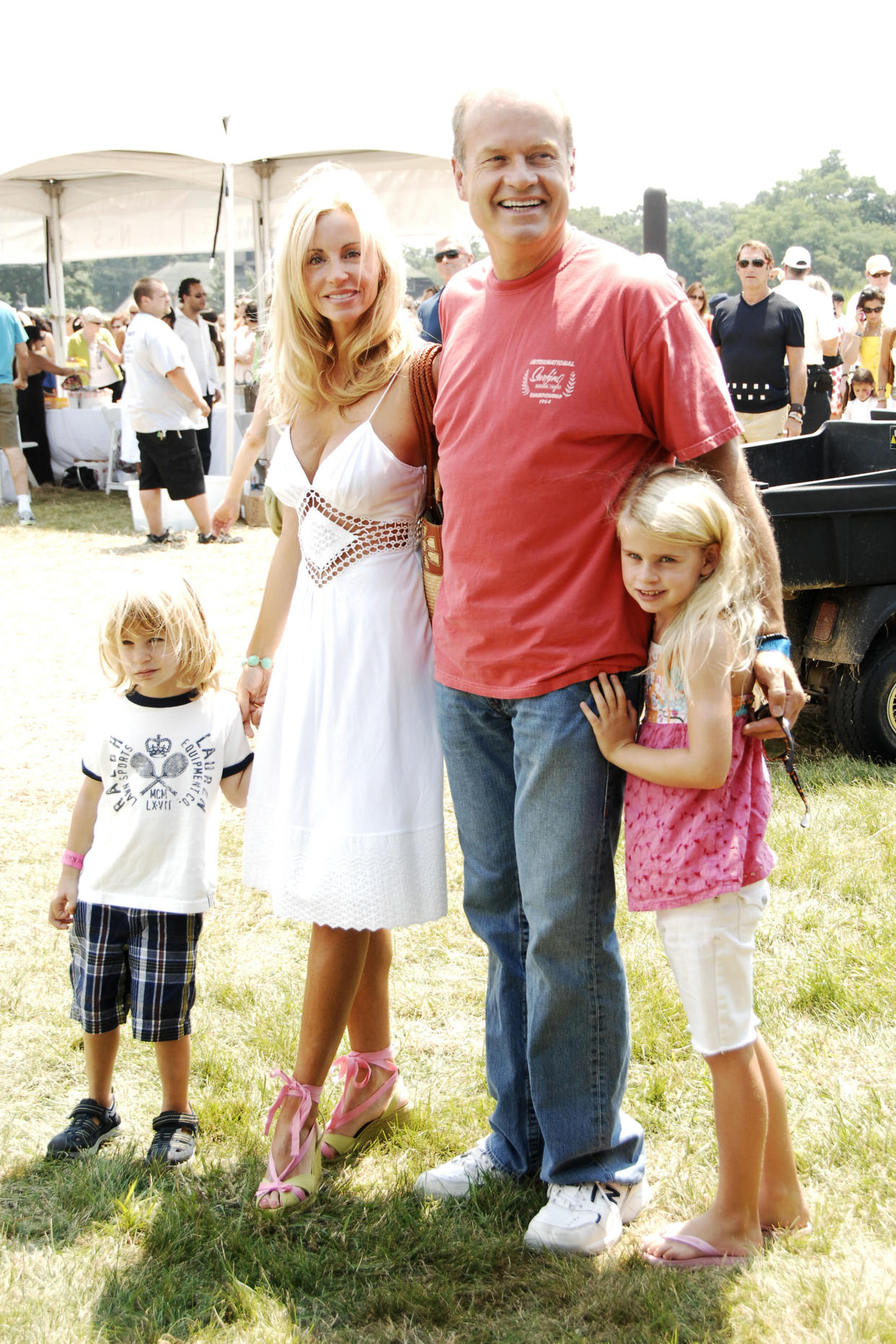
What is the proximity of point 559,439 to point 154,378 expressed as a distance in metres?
8.52

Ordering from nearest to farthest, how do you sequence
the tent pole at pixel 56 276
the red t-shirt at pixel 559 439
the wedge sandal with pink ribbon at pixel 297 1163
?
the red t-shirt at pixel 559 439 < the wedge sandal with pink ribbon at pixel 297 1163 < the tent pole at pixel 56 276

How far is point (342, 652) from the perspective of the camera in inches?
93.0

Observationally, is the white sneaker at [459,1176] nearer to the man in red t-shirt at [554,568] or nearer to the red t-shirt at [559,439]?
the man in red t-shirt at [554,568]

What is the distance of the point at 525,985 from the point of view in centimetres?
235

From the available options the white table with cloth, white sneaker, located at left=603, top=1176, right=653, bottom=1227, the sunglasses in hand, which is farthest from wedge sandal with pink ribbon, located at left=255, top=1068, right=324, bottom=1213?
the white table with cloth

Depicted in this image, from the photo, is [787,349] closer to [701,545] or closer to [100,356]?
[701,545]

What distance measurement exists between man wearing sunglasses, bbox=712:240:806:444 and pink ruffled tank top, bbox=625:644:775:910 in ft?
20.2

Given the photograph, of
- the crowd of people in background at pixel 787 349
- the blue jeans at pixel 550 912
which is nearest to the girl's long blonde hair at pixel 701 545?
the blue jeans at pixel 550 912

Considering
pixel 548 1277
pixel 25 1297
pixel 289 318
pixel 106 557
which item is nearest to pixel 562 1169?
pixel 548 1277

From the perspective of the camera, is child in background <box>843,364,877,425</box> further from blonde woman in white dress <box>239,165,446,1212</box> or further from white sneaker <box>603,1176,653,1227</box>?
white sneaker <box>603,1176,653,1227</box>

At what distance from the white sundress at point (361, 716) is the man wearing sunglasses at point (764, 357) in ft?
19.4

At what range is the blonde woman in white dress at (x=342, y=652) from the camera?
2.33 m

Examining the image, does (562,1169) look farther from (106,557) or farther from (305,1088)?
(106,557)

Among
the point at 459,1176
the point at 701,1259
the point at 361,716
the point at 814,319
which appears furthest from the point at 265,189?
the point at 701,1259
